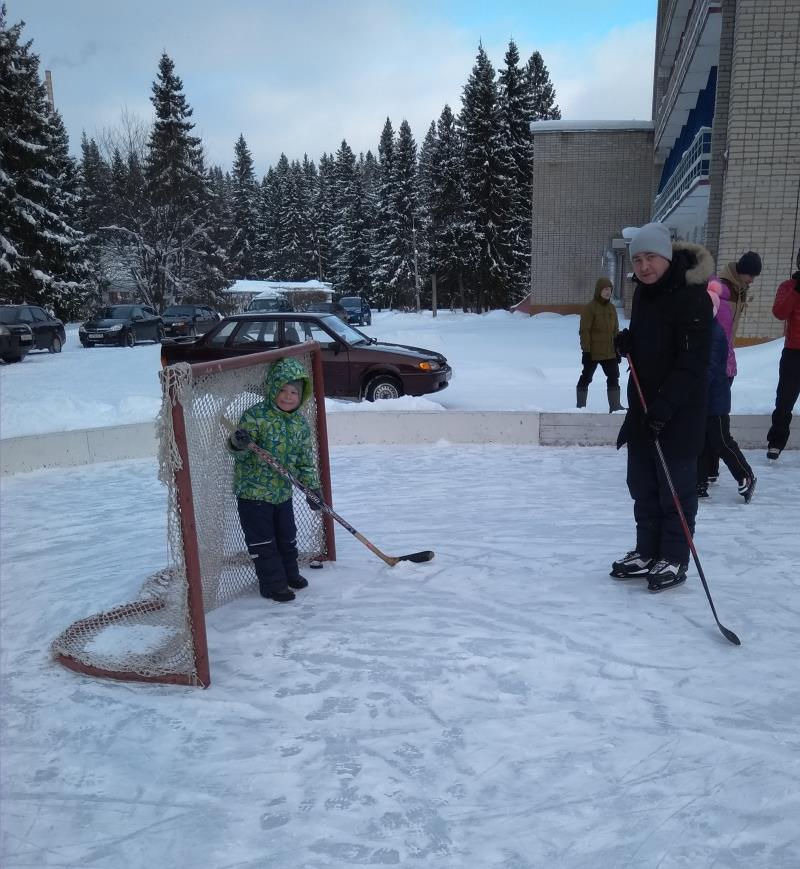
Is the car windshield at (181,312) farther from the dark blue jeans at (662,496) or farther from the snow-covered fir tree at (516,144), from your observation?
the dark blue jeans at (662,496)

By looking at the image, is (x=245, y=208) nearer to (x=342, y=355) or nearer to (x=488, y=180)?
(x=488, y=180)

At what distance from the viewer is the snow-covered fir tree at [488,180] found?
134 ft

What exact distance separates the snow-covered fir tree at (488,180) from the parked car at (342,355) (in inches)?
1313

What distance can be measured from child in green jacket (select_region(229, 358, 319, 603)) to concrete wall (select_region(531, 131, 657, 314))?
1014 inches

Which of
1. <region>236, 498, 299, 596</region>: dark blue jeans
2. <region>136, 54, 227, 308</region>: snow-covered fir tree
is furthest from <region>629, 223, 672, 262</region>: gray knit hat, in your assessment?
<region>136, 54, 227, 308</region>: snow-covered fir tree

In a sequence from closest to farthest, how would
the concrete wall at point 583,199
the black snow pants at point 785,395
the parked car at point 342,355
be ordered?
the black snow pants at point 785,395 → the parked car at point 342,355 → the concrete wall at point 583,199

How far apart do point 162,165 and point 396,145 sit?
16.9 m

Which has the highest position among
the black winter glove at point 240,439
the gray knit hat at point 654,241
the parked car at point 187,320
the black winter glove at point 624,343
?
the gray knit hat at point 654,241

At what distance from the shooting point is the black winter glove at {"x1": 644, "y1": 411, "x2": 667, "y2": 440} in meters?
3.67

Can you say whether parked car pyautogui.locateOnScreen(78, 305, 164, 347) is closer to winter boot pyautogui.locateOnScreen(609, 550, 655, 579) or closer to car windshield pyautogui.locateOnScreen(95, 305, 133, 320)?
car windshield pyautogui.locateOnScreen(95, 305, 133, 320)

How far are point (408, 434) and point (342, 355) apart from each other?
204cm

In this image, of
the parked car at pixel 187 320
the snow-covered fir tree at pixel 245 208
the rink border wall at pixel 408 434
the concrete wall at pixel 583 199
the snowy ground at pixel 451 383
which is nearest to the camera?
the rink border wall at pixel 408 434

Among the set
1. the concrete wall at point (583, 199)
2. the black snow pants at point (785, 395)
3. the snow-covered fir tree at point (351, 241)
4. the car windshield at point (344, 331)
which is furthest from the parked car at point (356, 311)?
the black snow pants at point (785, 395)

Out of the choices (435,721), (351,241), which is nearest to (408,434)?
(435,721)
